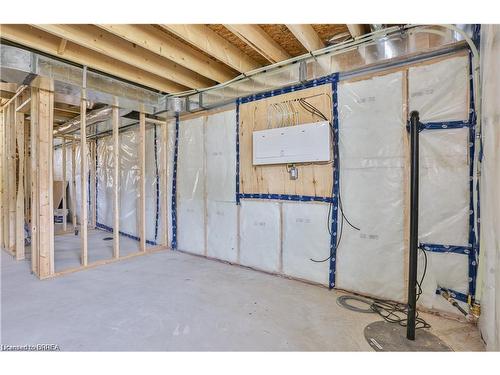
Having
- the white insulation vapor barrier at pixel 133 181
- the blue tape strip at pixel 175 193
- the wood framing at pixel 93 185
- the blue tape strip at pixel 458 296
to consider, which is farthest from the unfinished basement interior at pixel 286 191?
the wood framing at pixel 93 185

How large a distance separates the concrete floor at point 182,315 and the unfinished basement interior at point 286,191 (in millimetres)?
16

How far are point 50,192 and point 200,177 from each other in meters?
1.77

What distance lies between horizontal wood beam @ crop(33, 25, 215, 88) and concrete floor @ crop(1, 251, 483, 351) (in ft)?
7.65

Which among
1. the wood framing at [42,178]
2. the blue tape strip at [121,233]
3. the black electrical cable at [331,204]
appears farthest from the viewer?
the blue tape strip at [121,233]

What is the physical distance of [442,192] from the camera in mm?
1992

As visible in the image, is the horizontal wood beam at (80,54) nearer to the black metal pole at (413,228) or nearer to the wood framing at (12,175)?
the wood framing at (12,175)

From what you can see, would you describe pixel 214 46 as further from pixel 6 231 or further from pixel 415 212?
pixel 6 231

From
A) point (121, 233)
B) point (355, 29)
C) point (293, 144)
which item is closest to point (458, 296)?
point (293, 144)

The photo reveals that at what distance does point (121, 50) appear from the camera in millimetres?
2537

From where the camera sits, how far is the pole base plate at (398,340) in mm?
1638

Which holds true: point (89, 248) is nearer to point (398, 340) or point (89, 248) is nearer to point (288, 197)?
point (288, 197)

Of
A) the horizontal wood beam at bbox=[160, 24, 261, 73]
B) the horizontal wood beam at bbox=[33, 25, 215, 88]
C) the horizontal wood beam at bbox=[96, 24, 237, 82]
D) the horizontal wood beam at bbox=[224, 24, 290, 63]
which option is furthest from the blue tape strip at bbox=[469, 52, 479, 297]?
the horizontal wood beam at bbox=[33, 25, 215, 88]

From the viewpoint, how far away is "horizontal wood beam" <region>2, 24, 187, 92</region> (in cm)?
219

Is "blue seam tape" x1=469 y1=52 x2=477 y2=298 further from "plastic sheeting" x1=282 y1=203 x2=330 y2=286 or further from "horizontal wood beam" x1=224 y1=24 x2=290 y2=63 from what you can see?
"horizontal wood beam" x1=224 y1=24 x2=290 y2=63
